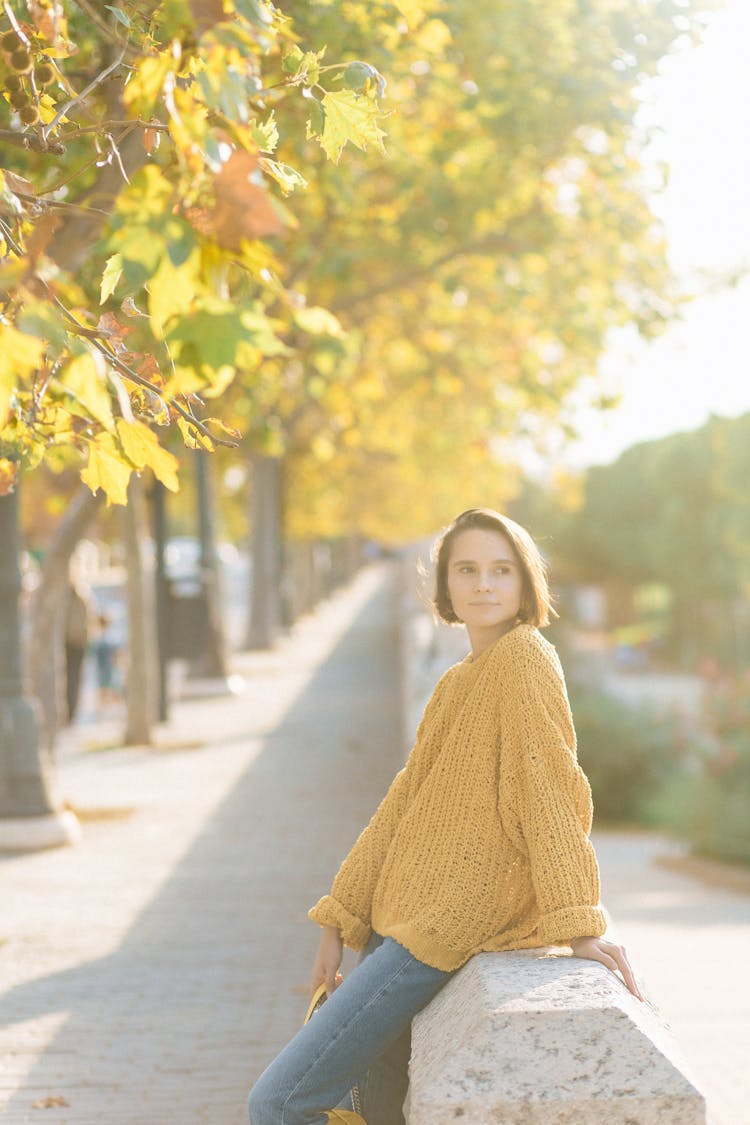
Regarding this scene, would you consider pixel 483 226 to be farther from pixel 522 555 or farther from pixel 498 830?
pixel 498 830

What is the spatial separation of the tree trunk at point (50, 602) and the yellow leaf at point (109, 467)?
324 inches

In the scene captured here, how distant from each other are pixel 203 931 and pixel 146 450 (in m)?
4.90

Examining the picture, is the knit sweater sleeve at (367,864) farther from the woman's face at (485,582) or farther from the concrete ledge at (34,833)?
the concrete ledge at (34,833)

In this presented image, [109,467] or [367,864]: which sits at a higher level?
[109,467]

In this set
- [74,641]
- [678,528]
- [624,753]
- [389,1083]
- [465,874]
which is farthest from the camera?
[678,528]

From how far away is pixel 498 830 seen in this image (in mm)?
3627

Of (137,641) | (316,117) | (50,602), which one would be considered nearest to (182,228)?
(316,117)

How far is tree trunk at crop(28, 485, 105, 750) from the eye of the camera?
1158 centimetres

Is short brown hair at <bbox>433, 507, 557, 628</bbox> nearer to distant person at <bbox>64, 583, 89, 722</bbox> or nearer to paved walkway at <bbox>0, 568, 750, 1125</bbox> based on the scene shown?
paved walkway at <bbox>0, 568, 750, 1125</bbox>

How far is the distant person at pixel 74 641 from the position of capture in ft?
56.0

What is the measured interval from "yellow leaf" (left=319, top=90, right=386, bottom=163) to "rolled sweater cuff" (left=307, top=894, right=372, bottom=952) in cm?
188

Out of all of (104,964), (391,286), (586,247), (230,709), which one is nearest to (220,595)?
(230,709)

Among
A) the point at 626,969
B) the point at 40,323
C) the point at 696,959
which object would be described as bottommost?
the point at 696,959

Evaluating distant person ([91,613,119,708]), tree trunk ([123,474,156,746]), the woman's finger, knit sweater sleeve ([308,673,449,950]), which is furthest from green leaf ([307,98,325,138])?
distant person ([91,613,119,708])
